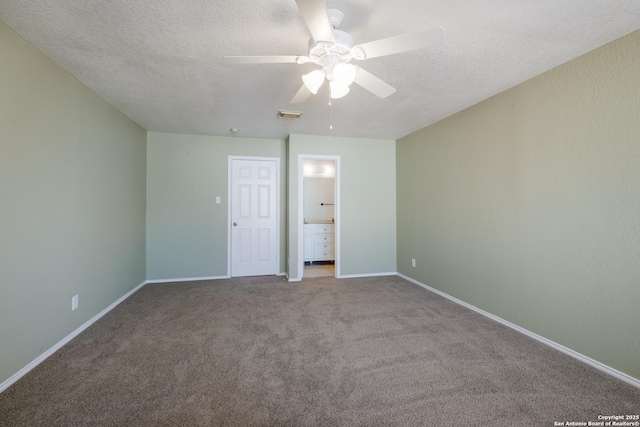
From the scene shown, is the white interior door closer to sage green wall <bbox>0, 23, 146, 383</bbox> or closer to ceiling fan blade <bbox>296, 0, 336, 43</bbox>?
sage green wall <bbox>0, 23, 146, 383</bbox>

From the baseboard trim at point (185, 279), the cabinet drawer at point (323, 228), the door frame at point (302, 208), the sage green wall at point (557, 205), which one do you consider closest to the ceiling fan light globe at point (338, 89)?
the sage green wall at point (557, 205)

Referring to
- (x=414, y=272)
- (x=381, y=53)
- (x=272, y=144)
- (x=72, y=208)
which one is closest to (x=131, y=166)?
(x=72, y=208)

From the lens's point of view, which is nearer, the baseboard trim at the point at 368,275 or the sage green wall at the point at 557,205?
the sage green wall at the point at 557,205

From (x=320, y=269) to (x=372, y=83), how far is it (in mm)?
3929

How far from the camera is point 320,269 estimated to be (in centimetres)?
521

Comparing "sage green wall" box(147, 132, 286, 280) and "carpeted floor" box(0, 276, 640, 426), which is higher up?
"sage green wall" box(147, 132, 286, 280)

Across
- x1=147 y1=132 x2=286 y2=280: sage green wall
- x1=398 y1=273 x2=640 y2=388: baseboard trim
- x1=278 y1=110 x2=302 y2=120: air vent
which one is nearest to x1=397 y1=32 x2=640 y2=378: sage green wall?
x1=398 y1=273 x2=640 y2=388: baseboard trim

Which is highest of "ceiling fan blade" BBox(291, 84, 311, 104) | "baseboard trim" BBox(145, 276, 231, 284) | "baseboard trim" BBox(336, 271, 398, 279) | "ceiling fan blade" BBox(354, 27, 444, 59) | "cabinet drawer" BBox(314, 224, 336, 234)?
"ceiling fan blade" BBox(291, 84, 311, 104)

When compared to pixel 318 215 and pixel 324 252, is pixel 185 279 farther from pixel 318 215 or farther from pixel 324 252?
pixel 318 215

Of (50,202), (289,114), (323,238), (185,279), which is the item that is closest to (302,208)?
(289,114)

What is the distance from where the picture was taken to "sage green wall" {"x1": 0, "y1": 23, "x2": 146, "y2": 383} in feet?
5.78

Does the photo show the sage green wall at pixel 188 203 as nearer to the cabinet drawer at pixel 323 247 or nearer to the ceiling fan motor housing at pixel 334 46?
the cabinet drawer at pixel 323 247

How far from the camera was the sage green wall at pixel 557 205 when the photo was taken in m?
1.83

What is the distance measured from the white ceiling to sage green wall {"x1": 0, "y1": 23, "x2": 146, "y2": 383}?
243 millimetres
